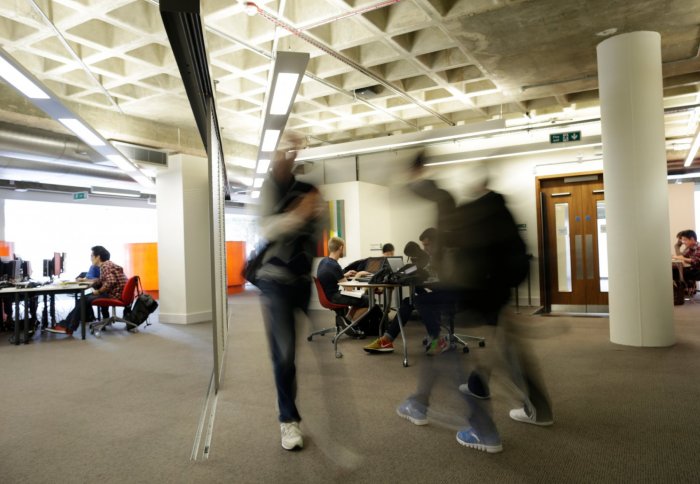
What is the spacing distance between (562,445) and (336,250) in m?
3.93

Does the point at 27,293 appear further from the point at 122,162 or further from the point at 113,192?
the point at 113,192

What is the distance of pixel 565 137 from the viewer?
8828 mm

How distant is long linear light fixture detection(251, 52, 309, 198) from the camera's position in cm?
439

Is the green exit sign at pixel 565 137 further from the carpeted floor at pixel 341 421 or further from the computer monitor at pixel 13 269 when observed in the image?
the computer monitor at pixel 13 269

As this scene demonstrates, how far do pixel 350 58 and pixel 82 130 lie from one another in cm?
378

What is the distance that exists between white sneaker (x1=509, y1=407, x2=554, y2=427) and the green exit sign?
6889mm

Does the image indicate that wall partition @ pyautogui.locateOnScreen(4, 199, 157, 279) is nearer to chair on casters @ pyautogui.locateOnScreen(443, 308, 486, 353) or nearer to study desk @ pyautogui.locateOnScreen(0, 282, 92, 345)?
study desk @ pyautogui.locateOnScreen(0, 282, 92, 345)

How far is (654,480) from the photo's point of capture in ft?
7.81

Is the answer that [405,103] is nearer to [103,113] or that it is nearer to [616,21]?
[616,21]

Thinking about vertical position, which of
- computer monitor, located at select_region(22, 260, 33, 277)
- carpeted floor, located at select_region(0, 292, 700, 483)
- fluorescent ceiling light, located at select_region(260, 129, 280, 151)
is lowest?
carpeted floor, located at select_region(0, 292, 700, 483)

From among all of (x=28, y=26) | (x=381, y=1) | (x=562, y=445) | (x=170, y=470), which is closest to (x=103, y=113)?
(x=28, y=26)

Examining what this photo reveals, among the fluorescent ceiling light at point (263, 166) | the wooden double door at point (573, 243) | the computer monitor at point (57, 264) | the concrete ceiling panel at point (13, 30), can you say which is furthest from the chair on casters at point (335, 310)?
the computer monitor at point (57, 264)

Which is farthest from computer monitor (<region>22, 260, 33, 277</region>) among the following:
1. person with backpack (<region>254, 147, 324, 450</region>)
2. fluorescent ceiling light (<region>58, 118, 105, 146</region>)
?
person with backpack (<region>254, 147, 324, 450</region>)

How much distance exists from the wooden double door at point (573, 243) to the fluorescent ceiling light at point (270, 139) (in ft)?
18.1
